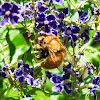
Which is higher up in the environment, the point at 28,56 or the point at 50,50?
the point at 50,50

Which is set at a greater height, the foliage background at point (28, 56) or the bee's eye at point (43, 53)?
the bee's eye at point (43, 53)

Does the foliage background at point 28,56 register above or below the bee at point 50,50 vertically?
below

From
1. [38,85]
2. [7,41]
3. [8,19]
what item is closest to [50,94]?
[38,85]

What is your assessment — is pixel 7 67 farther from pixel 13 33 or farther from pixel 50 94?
pixel 13 33

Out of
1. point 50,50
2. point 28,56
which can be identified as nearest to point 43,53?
point 50,50

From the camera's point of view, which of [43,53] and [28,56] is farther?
[28,56]

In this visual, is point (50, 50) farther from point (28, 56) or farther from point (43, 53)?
point (28, 56)

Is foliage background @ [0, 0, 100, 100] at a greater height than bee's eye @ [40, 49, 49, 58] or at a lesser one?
lesser

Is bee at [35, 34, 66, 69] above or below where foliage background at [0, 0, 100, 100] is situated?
above
